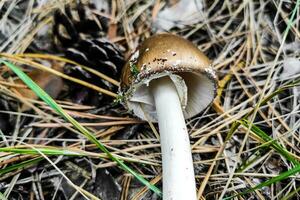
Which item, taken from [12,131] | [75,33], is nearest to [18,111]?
[12,131]

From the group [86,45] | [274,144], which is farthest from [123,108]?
[274,144]

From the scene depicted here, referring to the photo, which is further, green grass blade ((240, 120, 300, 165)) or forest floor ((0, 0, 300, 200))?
forest floor ((0, 0, 300, 200))

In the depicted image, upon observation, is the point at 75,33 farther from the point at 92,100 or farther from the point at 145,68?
the point at 145,68

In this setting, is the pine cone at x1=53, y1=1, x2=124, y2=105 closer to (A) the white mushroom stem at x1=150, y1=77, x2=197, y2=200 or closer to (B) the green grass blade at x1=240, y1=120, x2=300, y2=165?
(A) the white mushroom stem at x1=150, y1=77, x2=197, y2=200

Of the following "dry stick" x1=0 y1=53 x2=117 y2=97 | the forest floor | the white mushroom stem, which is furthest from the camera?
"dry stick" x1=0 y1=53 x2=117 y2=97

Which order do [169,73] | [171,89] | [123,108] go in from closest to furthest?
[169,73], [171,89], [123,108]

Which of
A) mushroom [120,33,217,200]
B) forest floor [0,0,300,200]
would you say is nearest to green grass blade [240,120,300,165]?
forest floor [0,0,300,200]

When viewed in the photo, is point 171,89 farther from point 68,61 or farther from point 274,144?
point 68,61
